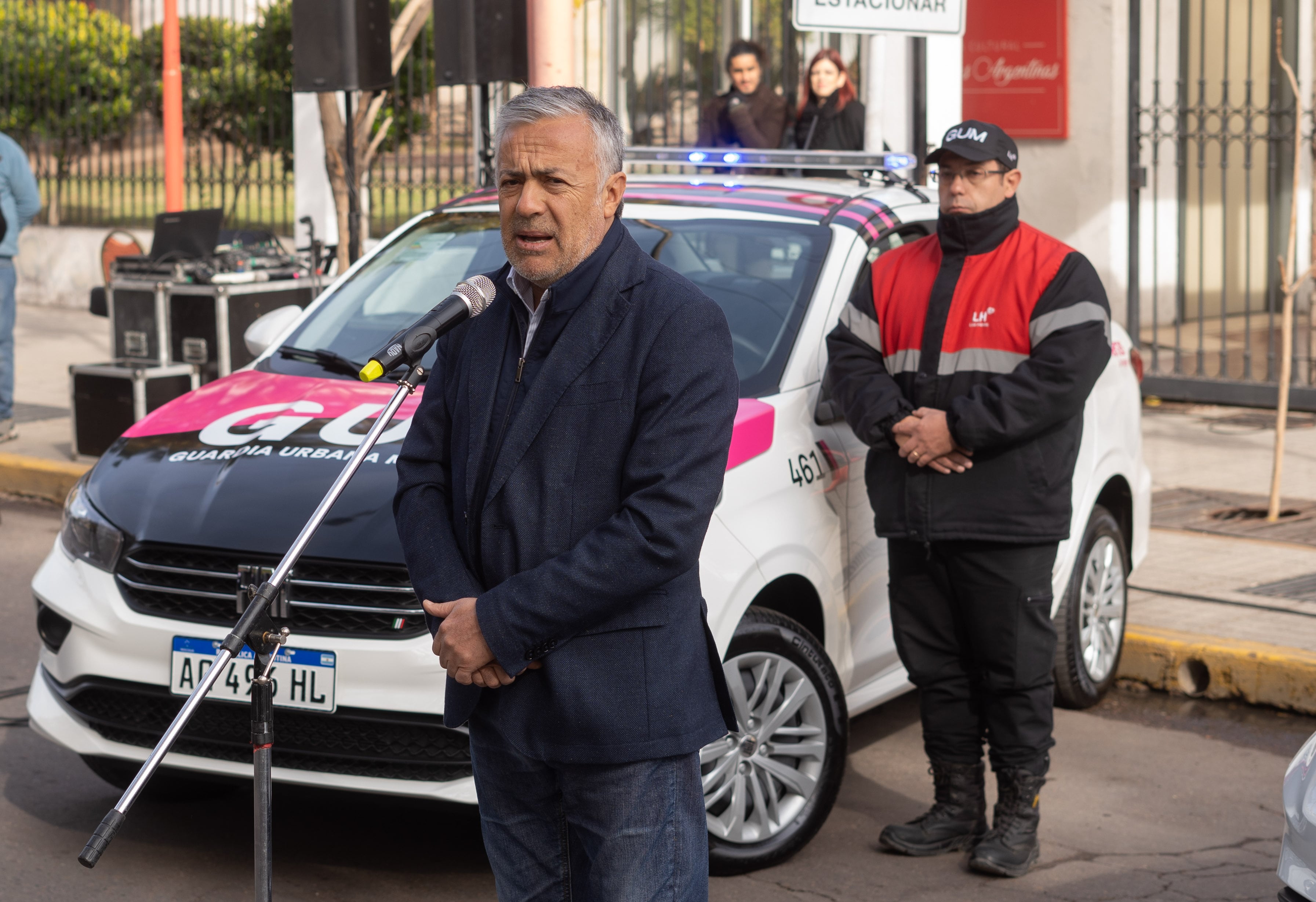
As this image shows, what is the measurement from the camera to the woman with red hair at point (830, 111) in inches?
375

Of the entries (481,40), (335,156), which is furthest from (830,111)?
(335,156)

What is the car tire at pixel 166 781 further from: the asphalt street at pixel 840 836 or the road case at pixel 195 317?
the road case at pixel 195 317

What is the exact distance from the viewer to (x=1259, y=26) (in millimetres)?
14570

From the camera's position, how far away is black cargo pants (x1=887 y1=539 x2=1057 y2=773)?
4.43 m

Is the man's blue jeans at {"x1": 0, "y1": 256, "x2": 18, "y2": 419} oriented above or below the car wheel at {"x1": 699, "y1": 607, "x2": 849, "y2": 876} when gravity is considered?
above

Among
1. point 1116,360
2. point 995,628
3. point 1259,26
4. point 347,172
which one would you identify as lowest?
point 995,628

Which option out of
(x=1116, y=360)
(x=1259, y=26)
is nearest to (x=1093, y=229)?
(x=1259, y=26)

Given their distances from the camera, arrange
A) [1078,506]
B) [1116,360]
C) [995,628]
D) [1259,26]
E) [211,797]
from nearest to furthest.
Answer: [995,628] → [211,797] → [1078,506] → [1116,360] → [1259,26]

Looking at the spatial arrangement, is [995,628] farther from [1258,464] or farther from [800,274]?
[1258,464]

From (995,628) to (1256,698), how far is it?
199 cm

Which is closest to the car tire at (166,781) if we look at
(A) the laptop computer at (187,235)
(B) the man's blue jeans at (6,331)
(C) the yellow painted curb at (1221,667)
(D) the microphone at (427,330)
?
(D) the microphone at (427,330)

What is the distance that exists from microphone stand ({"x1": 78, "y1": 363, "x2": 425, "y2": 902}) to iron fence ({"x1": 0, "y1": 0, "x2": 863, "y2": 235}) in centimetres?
953

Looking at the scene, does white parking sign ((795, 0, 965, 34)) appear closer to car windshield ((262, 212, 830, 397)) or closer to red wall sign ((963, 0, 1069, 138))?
car windshield ((262, 212, 830, 397))

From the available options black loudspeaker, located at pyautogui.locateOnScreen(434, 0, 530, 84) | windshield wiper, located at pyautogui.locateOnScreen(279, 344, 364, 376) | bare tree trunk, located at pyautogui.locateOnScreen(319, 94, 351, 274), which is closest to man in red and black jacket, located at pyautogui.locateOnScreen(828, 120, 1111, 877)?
windshield wiper, located at pyautogui.locateOnScreen(279, 344, 364, 376)
